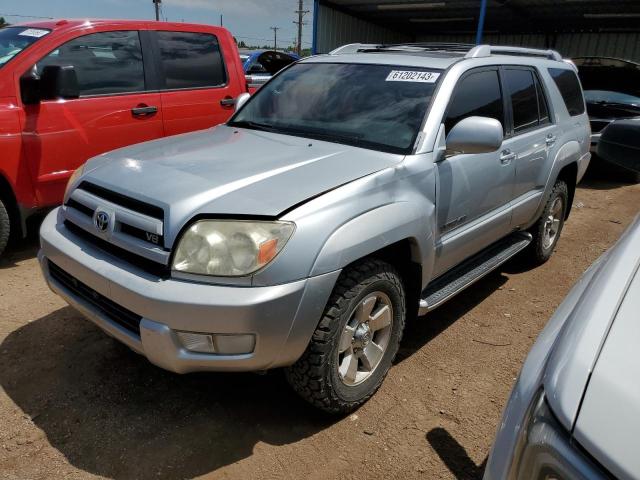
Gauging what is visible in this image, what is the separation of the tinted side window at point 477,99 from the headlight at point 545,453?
2.16 metres

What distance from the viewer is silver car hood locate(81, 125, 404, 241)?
215 centimetres

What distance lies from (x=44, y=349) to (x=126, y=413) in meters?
0.86

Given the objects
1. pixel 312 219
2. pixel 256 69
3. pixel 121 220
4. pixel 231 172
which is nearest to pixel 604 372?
pixel 312 219

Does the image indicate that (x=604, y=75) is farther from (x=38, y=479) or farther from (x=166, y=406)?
(x=38, y=479)

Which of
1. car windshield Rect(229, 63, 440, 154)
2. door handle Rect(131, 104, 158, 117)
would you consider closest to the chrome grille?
car windshield Rect(229, 63, 440, 154)

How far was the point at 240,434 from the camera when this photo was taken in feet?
8.04

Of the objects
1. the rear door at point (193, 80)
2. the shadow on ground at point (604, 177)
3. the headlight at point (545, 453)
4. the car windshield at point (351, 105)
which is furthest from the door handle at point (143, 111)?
the shadow on ground at point (604, 177)

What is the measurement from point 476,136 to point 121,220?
1.78 m

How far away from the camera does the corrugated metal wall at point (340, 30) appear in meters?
14.2

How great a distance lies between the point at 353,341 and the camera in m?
2.48

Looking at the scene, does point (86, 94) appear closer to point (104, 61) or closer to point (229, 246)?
point (104, 61)

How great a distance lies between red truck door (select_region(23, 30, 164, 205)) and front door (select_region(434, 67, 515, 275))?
114 inches

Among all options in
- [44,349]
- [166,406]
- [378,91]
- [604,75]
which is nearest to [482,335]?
[378,91]

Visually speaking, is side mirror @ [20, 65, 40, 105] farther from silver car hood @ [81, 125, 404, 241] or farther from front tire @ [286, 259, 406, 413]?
front tire @ [286, 259, 406, 413]
